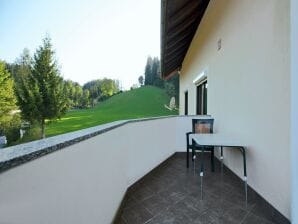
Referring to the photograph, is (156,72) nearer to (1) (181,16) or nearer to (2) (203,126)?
(1) (181,16)

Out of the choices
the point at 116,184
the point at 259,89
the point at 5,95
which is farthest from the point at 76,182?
the point at 5,95

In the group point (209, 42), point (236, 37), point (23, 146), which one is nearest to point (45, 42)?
point (209, 42)

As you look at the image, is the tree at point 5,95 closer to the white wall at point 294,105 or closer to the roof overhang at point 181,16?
the roof overhang at point 181,16

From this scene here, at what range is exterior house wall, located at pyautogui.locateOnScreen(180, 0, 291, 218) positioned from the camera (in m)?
1.89

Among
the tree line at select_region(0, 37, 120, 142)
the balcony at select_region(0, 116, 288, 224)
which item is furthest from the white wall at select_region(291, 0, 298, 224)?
the tree line at select_region(0, 37, 120, 142)

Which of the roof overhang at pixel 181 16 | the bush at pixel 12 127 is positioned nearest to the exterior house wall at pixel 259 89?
the roof overhang at pixel 181 16

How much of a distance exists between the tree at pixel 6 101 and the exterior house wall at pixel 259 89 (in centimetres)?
1734

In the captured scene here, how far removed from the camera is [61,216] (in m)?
1.03

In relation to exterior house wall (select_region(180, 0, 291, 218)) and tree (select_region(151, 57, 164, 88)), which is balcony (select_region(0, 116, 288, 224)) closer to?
exterior house wall (select_region(180, 0, 291, 218))

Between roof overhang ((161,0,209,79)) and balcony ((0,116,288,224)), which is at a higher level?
roof overhang ((161,0,209,79))

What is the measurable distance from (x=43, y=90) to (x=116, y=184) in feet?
50.5

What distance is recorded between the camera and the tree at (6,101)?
1602 centimetres

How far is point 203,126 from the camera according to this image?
4.09 meters

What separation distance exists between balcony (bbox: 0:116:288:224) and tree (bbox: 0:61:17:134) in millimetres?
16615
